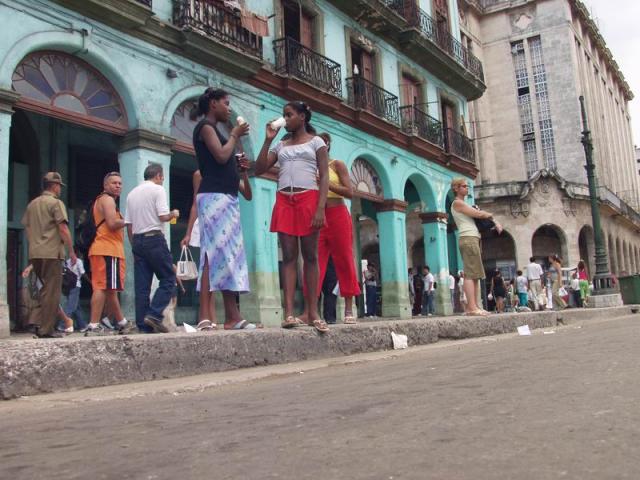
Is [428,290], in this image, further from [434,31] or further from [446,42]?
[446,42]

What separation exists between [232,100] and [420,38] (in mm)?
7992

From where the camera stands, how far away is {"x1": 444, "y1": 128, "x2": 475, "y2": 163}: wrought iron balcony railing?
2003 cm

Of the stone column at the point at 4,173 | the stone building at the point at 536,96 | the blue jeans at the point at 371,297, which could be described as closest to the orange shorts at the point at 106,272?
the stone column at the point at 4,173

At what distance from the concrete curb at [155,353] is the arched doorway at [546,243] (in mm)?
25622

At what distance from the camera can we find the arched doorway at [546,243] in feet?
98.8

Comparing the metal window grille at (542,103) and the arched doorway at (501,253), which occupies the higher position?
the metal window grille at (542,103)

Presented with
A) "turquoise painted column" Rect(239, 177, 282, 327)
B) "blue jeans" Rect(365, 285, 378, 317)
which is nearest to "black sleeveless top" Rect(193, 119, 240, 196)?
"turquoise painted column" Rect(239, 177, 282, 327)

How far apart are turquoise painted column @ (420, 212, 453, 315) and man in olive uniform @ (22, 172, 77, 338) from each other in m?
13.9

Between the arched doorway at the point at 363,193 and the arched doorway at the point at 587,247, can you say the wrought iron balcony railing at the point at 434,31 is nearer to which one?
the arched doorway at the point at 363,193

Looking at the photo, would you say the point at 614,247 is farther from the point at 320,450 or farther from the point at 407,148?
the point at 320,450

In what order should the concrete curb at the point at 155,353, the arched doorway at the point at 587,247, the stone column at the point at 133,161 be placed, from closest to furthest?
the concrete curb at the point at 155,353 < the stone column at the point at 133,161 < the arched doorway at the point at 587,247

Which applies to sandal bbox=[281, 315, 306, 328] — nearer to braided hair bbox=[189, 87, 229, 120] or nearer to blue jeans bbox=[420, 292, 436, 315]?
braided hair bbox=[189, 87, 229, 120]

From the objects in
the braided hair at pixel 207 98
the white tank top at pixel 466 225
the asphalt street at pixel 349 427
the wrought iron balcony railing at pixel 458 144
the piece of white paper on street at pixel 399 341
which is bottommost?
the asphalt street at pixel 349 427

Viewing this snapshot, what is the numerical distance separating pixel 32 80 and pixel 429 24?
13.4 metres
